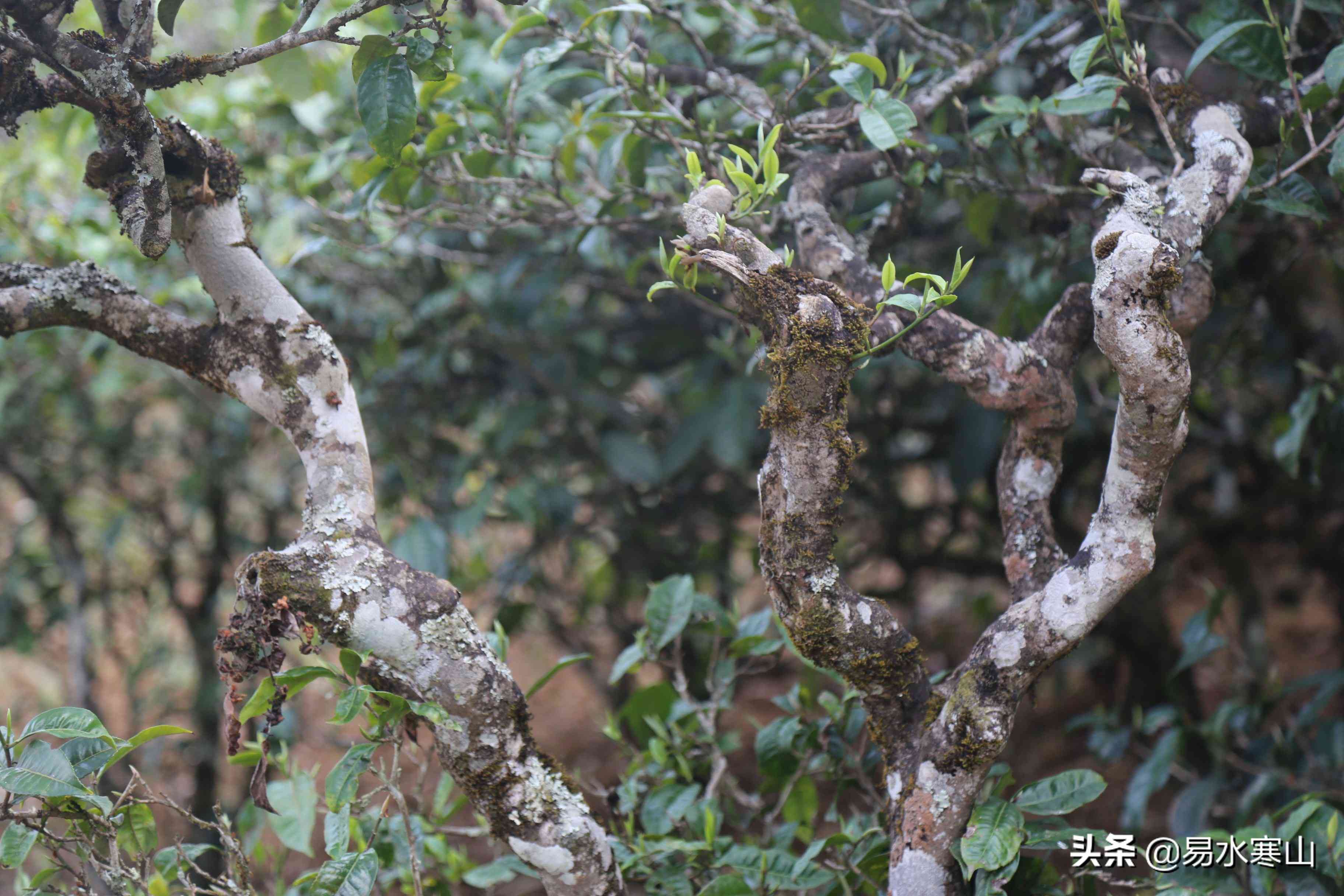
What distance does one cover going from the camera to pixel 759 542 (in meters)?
1.09

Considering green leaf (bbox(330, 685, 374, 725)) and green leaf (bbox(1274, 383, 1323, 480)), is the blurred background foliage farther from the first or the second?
green leaf (bbox(330, 685, 374, 725))

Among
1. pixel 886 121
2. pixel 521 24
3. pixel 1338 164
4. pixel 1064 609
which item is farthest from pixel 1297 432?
pixel 521 24

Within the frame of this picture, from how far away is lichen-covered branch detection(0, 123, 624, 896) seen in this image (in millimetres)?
1037

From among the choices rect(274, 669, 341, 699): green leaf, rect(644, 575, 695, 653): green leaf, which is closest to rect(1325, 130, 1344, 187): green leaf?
rect(644, 575, 695, 653): green leaf

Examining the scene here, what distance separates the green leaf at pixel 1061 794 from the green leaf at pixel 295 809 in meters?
0.88

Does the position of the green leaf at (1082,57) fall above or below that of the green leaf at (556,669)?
above

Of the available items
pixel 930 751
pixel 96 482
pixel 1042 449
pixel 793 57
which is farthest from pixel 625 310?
pixel 96 482

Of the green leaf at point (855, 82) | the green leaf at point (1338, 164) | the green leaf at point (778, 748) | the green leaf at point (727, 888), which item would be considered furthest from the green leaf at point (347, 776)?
the green leaf at point (1338, 164)

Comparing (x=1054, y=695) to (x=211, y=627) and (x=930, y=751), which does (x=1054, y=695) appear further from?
(x=211, y=627)

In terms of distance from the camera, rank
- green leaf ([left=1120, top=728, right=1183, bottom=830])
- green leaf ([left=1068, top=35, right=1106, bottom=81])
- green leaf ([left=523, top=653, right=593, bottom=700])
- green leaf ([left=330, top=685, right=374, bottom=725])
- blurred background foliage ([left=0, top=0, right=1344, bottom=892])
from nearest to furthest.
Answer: green leaf ([left=330, top=685, right=374, bottom=725])
green leaf ([left=1068, top=35, right=1106, bottom=81])
green leaf ([left=523, top=653, right=593, bottom=700])
blurred background foliage ([left=0, top=0, right=1344, bottom=892])
green leaf ([left=1120, top=728, right=1183, bottom=830])

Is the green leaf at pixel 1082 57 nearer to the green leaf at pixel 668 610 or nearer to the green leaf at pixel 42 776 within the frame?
the green leaf at pixel 668 610

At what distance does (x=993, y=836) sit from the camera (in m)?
1.06

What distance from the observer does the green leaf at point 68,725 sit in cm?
104

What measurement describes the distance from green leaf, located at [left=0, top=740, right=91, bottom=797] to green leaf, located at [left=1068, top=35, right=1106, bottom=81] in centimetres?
137
